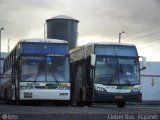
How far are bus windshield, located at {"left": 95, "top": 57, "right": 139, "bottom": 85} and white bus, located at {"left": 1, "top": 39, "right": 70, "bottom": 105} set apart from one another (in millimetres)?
1650

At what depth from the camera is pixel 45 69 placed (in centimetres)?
2098

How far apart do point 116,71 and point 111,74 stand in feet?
0.91

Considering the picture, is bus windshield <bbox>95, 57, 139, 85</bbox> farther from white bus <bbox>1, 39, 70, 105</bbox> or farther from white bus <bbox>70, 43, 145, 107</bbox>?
white bus <bbox>1, 39, 70, 105</bbox>

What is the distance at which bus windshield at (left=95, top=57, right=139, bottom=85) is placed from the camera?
21.8 meters

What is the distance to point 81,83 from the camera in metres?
24.0

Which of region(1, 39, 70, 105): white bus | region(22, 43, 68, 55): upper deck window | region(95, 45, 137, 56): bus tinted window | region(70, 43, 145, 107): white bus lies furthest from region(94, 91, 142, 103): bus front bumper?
region(22, 43, 68, 55): upper deck window

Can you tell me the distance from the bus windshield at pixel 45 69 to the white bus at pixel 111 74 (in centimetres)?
132

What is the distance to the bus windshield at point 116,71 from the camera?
2181cm

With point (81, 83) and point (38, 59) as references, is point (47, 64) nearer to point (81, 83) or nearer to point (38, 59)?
point (38, 59)

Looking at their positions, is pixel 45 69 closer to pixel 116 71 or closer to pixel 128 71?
pixel 116 71

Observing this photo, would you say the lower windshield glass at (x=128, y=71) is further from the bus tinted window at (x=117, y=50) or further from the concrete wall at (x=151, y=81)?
the concrete wall at (x=151, y=81)

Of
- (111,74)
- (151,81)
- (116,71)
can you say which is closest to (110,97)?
(111,74)

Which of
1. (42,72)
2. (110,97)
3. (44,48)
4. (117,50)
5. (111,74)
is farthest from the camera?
(117,50)

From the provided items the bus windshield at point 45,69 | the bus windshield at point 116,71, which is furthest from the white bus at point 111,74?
the bus windshield at point 45,69
